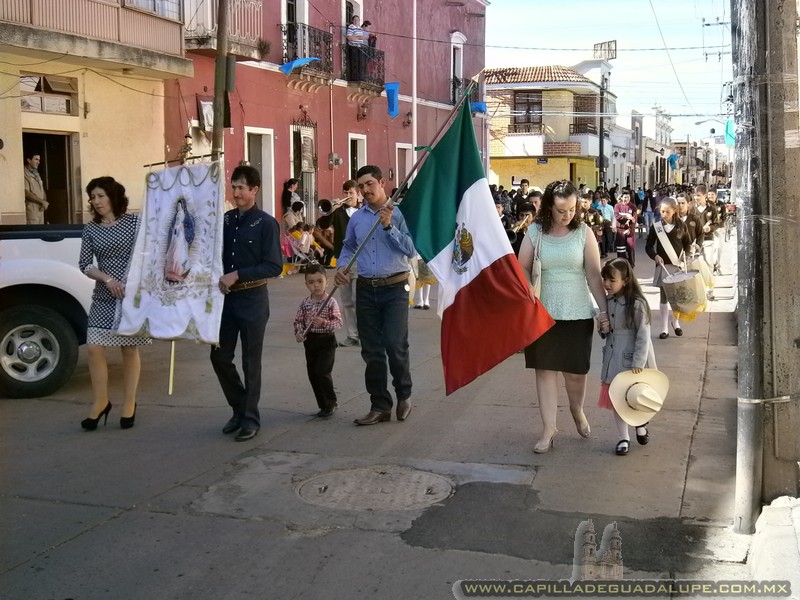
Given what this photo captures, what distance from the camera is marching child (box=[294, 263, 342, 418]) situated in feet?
24.8

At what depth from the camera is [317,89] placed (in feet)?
82.3

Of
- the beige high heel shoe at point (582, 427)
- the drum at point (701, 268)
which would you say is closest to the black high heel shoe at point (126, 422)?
the beige high heel shoe at point (582, 427)

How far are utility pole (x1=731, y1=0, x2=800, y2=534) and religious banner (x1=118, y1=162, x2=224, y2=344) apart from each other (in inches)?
141

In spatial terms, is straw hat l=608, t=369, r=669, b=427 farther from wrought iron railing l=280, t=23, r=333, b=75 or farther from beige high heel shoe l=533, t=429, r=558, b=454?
wrought iron railing l=280, t=23, r=333, b=75

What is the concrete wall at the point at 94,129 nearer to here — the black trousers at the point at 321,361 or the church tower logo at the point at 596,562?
the black trousers at the point at 321,361

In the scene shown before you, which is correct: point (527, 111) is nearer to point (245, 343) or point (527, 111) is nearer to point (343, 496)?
point (245, 343)

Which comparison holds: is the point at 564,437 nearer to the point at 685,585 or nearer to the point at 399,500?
the point at 399,500

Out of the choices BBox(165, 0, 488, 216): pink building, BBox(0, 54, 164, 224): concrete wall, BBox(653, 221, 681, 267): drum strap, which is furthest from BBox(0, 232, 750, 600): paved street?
BBox(165, 0, 488, 216): pink building

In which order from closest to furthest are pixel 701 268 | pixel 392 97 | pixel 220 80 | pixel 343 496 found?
pixel 343 496
pixel 701 268
pixel 220 80
pixel 392 97

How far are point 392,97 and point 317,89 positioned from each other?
3889 mm

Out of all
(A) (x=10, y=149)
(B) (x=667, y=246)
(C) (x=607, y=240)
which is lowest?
(B) (x=667, y=246)

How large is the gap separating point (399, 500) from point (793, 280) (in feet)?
7.96

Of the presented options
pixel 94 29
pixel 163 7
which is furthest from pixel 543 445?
pixel 163 7

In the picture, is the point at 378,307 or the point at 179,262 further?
the point at 378,307
